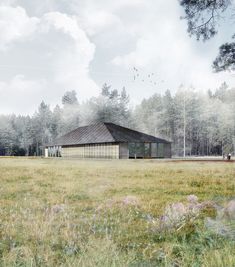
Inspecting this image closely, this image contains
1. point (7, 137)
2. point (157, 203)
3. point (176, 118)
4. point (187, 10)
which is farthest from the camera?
point (176, 118)

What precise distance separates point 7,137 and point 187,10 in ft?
210

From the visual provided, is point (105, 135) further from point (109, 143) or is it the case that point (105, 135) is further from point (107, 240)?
point (107, 240)

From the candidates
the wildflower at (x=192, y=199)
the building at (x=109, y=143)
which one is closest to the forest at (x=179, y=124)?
the building at (x=109, y=143)

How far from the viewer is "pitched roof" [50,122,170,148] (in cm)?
4528

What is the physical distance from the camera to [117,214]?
21.2 ft

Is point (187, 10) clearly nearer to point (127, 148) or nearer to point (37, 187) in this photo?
point (37, 187)

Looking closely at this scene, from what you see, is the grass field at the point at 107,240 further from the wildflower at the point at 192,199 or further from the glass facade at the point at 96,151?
the glass facade at the point at 96,151

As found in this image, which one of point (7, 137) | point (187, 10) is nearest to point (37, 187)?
point (187, 10)

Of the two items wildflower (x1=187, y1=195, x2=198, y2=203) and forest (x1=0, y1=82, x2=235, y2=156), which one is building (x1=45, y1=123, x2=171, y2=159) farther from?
wildflower (x1=187, y1=195, x2=198, y2=203)

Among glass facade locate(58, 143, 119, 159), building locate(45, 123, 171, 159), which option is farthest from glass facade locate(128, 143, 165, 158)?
glass facade locate(58, 143, 119, 159)

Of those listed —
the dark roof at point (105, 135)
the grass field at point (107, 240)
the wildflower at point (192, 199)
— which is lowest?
the grass field at point (107, 240)

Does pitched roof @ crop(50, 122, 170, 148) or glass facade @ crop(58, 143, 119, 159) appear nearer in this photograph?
glass facade @ crop(58, 143, 119, 159)

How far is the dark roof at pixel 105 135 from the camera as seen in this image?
1783 inches

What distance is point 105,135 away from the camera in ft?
151
